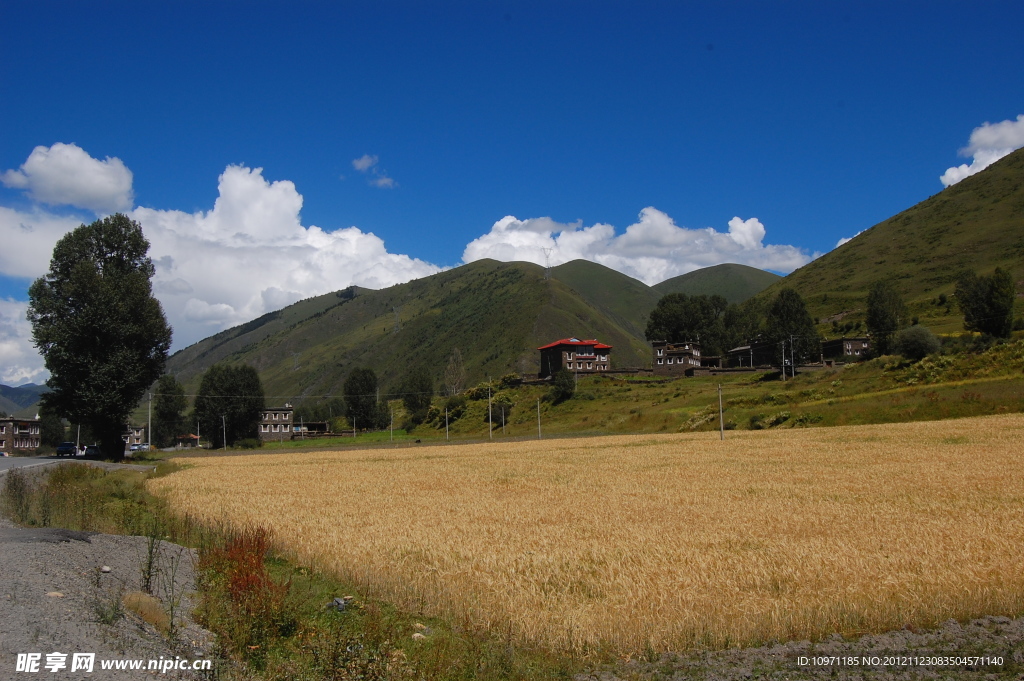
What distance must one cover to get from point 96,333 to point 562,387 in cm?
7505

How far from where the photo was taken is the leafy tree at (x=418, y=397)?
140 m

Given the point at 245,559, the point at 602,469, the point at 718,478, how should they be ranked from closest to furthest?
the point at 245,559 → the point at 718,478 → the point at 602,469

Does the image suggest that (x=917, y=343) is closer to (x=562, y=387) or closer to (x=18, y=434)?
(x=562, y=387)

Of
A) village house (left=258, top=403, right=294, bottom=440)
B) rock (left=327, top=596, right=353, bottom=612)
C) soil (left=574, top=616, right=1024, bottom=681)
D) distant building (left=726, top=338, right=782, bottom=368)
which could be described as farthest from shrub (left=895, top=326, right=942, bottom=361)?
village house (left=258, top=403, right=294, bottom=440)

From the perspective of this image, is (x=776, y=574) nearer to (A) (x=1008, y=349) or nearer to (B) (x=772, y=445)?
(B) (x=772, y=445)

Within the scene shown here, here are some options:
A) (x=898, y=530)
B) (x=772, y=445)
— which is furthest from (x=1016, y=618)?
(x=772, y=445)

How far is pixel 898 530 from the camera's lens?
16016 millimetres

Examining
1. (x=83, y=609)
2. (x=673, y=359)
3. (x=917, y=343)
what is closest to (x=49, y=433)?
(x=673, y=359)

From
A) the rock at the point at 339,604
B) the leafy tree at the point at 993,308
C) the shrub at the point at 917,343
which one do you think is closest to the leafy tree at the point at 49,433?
the shrub at the point at 917,343

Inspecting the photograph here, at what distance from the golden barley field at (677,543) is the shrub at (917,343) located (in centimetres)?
5515

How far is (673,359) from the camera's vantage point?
14075 centimetres

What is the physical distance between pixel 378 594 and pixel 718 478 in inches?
814

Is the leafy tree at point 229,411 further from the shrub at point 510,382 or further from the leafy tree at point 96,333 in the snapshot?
the leafy tree at point 96,333

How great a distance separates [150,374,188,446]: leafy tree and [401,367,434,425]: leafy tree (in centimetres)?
4861
